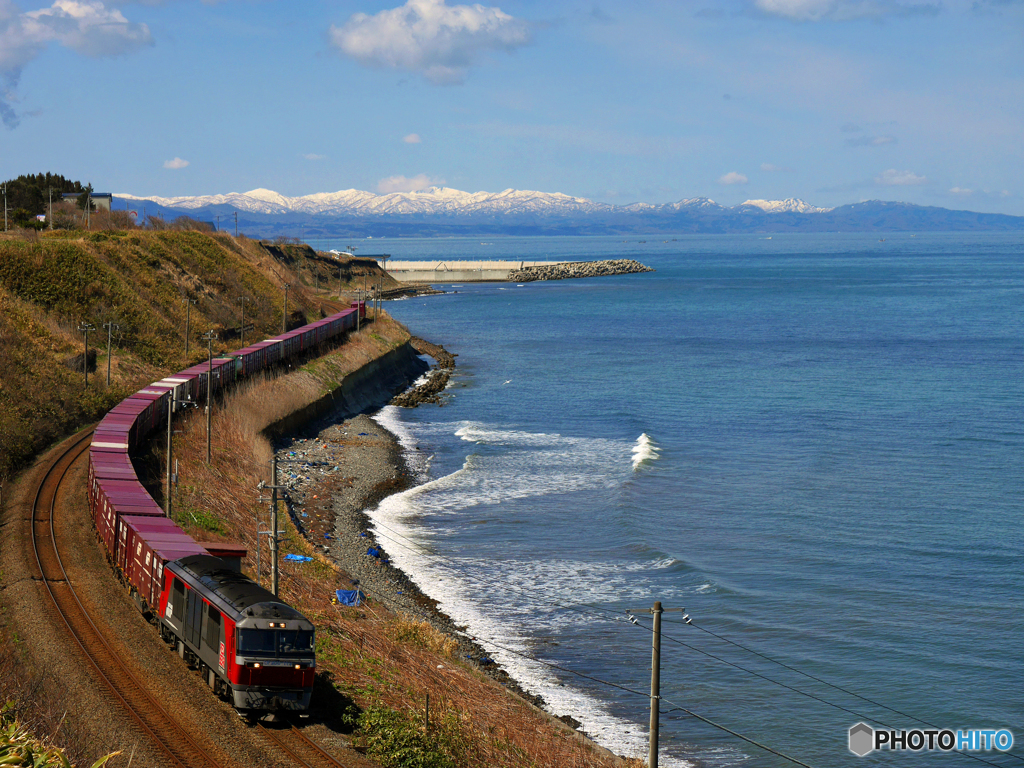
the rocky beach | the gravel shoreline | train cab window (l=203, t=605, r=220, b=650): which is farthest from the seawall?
train cab window (l=203, t=605, r=220, b=650)

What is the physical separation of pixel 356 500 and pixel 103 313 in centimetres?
3213

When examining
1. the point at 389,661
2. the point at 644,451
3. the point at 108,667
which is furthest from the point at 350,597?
the point at 644,451

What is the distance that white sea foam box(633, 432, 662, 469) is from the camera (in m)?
50.6

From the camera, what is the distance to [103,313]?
64.6 metres

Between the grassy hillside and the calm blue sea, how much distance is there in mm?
17170

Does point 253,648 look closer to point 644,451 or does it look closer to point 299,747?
point 299,747

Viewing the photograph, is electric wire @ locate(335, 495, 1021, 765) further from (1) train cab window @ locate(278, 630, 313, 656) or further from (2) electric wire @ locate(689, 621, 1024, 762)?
(1) train cab window @ locate(278, 630, 313, 656)

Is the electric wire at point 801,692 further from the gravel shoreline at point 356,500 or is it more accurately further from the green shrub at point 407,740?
the green shrub at point 407,740

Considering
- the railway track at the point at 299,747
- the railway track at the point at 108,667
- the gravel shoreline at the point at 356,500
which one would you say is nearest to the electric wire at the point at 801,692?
the gravel shoreline at the point at 356,500

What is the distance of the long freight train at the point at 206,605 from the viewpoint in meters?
17.7

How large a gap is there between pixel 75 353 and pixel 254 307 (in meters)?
32.8

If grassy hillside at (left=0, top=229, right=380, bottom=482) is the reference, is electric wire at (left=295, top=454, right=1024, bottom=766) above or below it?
below

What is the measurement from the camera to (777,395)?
7050 centimetres

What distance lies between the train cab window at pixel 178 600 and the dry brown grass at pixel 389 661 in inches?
138
